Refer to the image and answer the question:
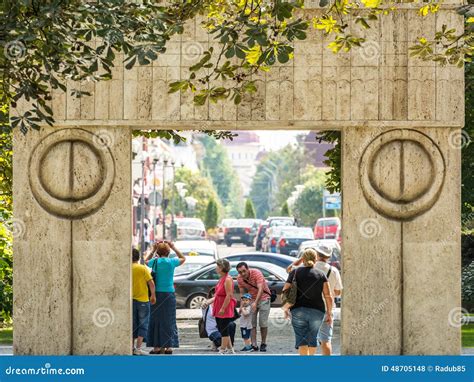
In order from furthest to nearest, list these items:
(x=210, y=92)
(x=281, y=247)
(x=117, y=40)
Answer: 1. (x=281, y=247)
2. (x=210, y=92)
3. (x=117, y=40)

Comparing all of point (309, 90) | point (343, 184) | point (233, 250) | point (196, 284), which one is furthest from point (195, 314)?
point (233, 250)

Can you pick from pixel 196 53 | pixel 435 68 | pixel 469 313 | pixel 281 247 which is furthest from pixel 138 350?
pixel 281 247

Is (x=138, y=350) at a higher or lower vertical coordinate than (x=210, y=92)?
lower

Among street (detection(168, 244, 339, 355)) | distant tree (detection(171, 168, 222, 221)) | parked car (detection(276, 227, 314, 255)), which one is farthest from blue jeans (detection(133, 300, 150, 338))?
distant tree (detection(171, 168, 222, 221))

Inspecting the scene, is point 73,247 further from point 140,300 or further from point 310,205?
point 310,205

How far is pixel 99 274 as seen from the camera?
50.6 feet

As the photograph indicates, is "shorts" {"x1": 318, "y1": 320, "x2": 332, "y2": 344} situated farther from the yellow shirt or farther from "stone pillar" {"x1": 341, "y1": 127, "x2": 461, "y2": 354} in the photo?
the yellow shirt

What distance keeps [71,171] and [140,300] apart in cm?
268

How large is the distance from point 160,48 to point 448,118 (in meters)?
4.40

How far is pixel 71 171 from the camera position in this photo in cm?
1559

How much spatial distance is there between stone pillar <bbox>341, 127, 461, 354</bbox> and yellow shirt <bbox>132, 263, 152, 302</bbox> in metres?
3.23

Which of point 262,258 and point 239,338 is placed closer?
point 239,338

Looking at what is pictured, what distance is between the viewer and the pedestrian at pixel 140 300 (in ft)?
57.2

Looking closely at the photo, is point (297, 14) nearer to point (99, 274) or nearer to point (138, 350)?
point (99, 274)
